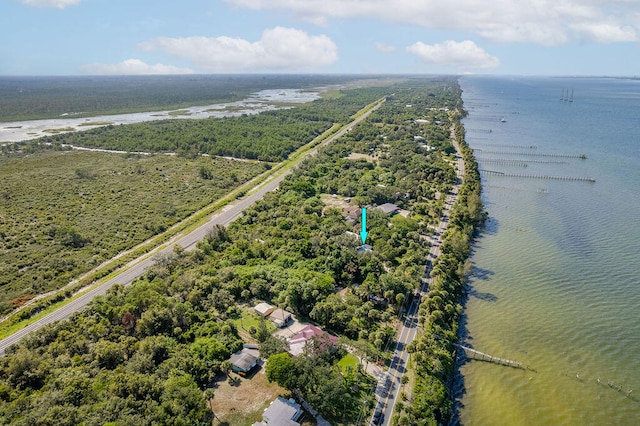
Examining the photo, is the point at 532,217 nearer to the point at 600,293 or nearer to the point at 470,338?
the point at 600,293

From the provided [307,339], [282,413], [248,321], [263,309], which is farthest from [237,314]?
[282,413]

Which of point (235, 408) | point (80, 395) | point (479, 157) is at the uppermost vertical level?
point (479, 157)

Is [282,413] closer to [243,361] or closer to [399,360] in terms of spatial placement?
[243,361]

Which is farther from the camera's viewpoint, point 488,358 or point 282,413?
point 488,358

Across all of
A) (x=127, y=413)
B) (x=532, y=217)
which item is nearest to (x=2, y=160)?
(x=127, y=413)

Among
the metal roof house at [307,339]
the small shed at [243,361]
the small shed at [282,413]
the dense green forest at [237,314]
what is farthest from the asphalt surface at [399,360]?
the small shed at [243,361]

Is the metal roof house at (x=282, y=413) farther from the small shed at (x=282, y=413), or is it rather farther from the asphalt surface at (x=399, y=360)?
the asphalt surface at (x=399, y=360)
